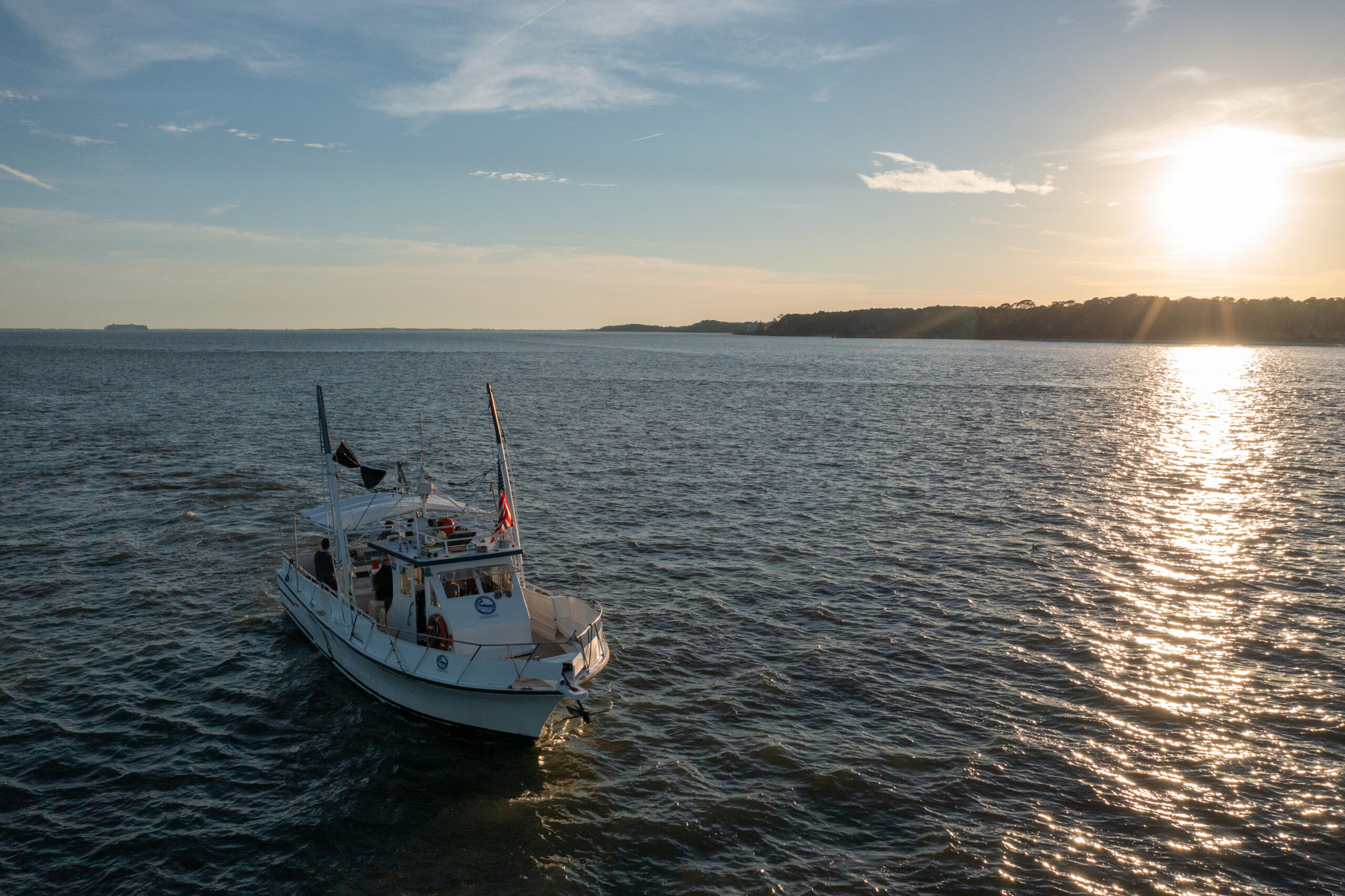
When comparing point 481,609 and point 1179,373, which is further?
point 1179,373

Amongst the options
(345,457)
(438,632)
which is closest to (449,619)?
(438,632)

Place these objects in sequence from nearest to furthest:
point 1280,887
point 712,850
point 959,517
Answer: point 1280,887, point 712,850, point 959,517

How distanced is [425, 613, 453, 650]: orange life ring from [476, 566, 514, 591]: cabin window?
3.80 feet

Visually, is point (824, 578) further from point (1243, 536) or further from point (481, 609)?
point (1243, 536)

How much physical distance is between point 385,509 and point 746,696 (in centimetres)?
1054

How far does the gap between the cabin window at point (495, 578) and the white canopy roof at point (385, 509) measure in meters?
2.99

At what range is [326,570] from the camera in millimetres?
21891

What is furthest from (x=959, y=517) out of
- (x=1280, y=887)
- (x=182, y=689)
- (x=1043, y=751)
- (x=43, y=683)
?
(x=43, y=683)

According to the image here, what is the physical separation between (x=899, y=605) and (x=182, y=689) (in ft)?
65.6

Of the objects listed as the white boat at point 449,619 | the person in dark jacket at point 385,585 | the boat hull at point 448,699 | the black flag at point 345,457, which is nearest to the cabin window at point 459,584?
the white boat at point 449,619

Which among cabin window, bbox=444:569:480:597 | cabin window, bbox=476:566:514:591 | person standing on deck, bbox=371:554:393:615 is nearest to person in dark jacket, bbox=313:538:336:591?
person standing on deck, bbox=371:554:393:615

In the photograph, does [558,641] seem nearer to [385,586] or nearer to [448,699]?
[448,699]

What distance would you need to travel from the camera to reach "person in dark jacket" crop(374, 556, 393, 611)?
776 inches

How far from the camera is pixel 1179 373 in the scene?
12512 cm
